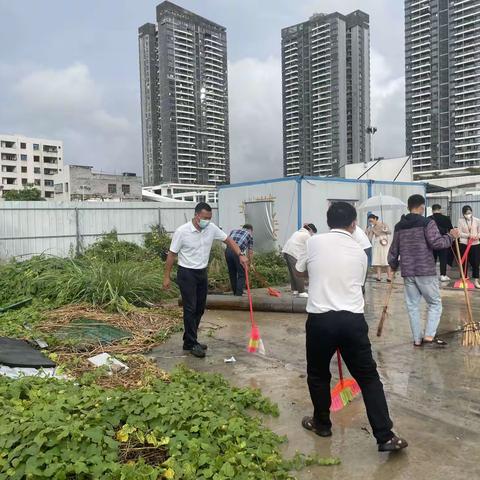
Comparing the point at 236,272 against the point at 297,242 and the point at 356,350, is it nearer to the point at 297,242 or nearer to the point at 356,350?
the point at 297,242

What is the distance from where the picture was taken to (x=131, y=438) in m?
3.03

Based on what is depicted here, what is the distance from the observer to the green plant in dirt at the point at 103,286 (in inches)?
319

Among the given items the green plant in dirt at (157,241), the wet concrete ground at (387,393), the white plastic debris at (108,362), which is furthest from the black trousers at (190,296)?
the green plant in dirt at (157,241)

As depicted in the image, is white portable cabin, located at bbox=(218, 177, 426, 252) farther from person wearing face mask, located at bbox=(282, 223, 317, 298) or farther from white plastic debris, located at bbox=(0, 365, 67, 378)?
white plastic debris, located at bbox=(0, 365, 67, 378)

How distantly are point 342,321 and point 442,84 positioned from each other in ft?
157

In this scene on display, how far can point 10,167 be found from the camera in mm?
89688

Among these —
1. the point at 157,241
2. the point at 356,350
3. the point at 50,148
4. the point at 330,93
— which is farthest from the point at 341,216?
the point at 50,148

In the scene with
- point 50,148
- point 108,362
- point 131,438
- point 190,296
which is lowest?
point 108,362

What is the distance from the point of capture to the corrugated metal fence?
13.4 metres

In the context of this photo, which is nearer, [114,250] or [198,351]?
[198,351]

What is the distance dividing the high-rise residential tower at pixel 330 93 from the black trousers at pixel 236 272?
91.8 feet

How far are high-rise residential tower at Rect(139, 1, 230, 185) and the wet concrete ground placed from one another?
4522 centimetres

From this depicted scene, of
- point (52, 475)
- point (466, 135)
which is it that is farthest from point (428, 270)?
point (466, 135)

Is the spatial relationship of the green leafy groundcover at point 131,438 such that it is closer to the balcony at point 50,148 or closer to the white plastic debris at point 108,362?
the white plastic debris at point 108,362
